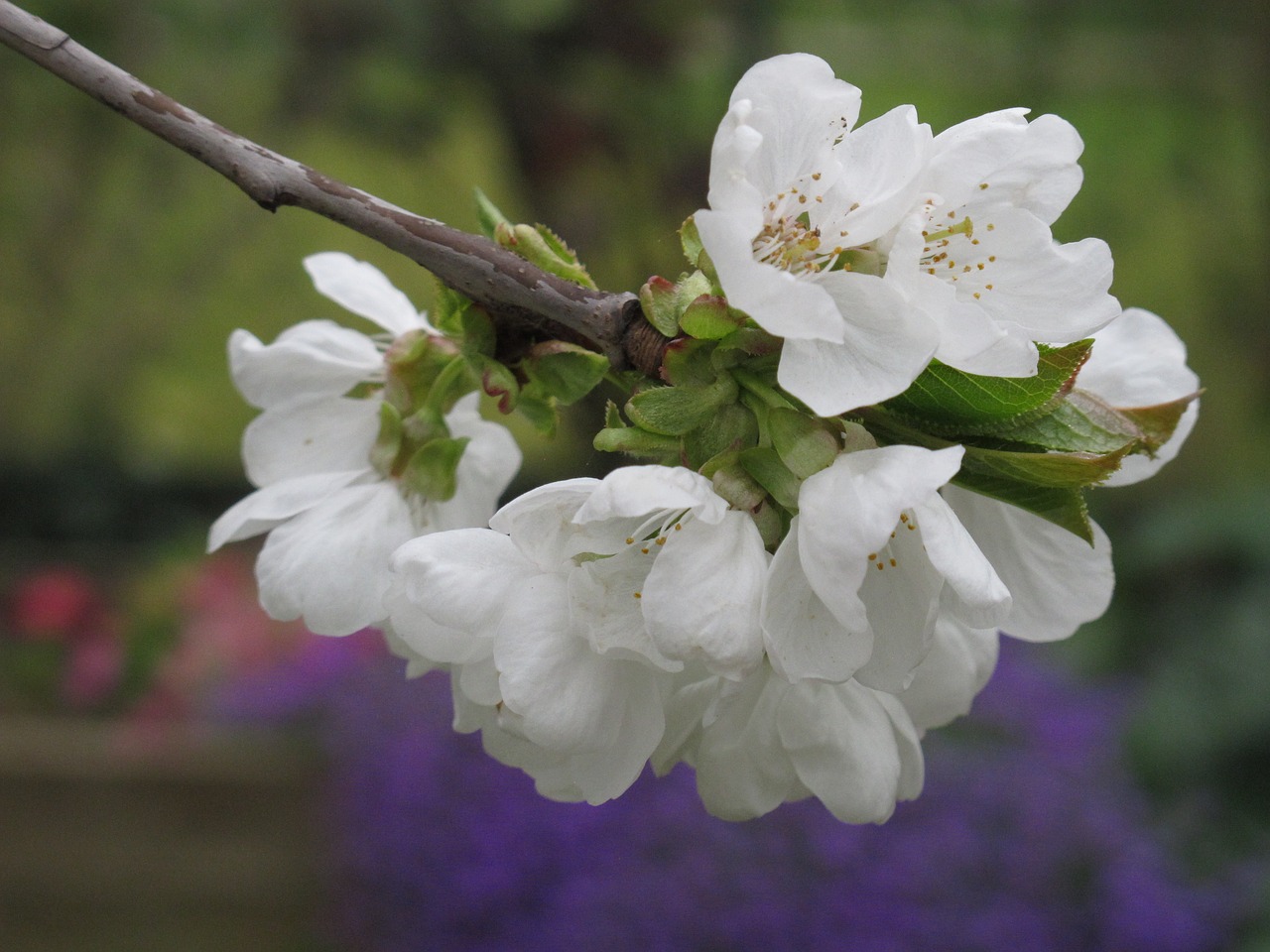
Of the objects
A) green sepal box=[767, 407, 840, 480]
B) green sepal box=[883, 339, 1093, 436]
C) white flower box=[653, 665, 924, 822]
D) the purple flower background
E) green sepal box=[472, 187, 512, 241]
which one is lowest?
the purple flower background

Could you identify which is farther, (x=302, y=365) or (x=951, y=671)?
(x=302, y=365)

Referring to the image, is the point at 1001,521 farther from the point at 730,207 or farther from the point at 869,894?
the point at 869,894

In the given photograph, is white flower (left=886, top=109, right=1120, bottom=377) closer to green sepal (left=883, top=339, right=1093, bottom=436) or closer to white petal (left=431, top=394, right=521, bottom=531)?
green sepal (left=883, top=339, right=1093, bottom=436)

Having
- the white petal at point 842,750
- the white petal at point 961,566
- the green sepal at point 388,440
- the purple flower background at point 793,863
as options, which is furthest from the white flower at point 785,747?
the purple flower background at point 793,863

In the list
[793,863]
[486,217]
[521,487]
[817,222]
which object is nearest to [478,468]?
[486,217]

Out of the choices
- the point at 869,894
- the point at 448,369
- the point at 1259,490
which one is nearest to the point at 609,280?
the point at 869,894

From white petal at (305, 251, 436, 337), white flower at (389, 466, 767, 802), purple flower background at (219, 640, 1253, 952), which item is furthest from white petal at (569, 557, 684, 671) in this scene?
purple flower background at (219, 640, 1253, 952)

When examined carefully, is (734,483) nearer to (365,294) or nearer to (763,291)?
(763,291)
